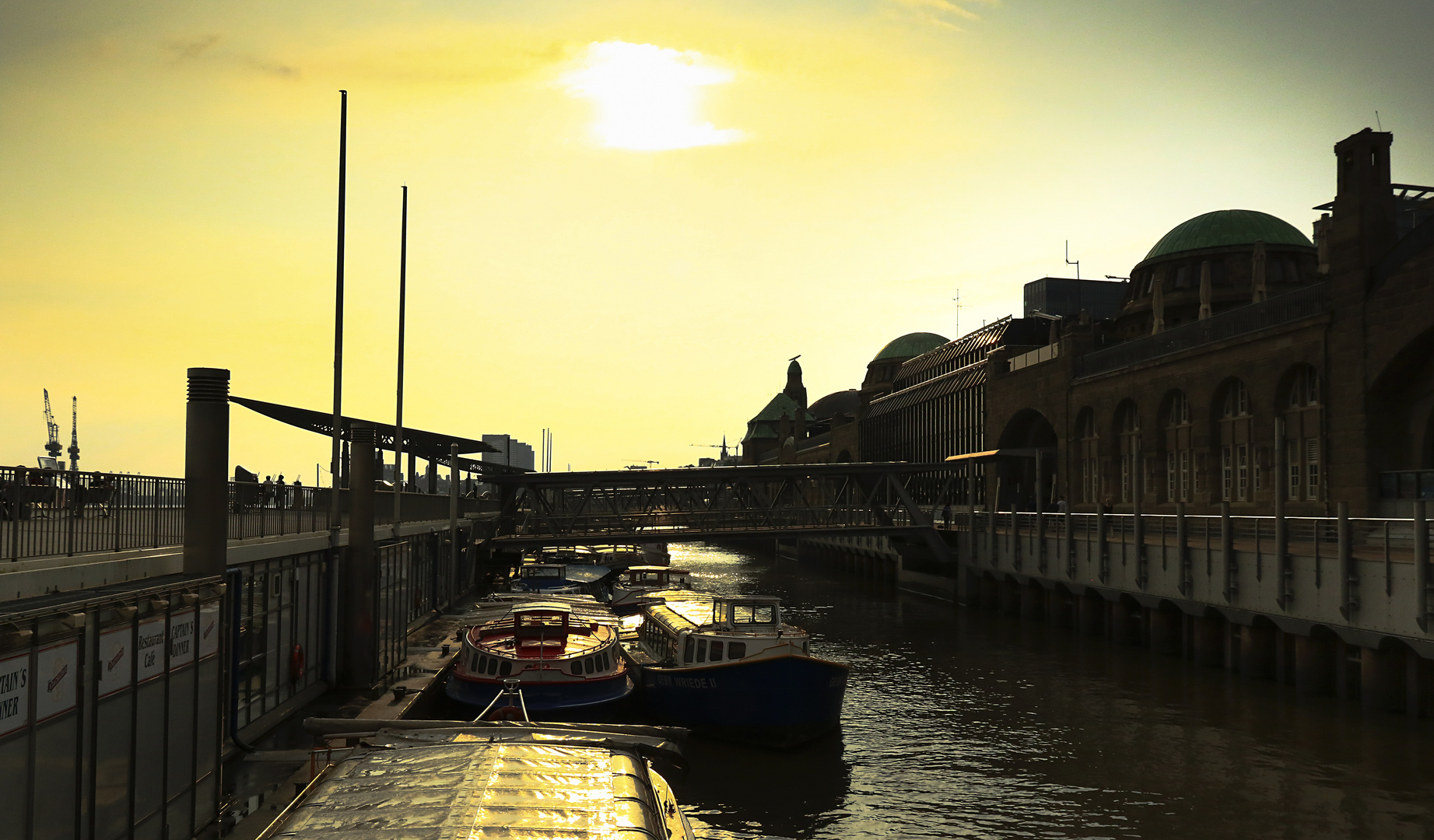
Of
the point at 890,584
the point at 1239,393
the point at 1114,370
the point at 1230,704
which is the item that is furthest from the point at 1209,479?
the point at 890,584

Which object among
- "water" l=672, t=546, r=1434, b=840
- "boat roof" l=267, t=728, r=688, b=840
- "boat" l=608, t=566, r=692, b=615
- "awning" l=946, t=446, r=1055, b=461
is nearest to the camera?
"boat roof" l=267, t=728, r=688, b=840

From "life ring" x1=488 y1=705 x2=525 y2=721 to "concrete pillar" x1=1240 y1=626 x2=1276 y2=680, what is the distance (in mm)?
25675

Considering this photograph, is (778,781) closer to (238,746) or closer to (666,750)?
(238,746)

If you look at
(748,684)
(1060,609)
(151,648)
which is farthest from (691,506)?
(151,648)

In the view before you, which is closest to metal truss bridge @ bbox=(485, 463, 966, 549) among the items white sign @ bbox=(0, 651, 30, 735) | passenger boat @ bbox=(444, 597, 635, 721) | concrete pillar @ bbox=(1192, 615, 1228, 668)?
concrete pillar @ bbox=(1192, 615, 1228, 668)

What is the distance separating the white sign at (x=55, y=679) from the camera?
39.7 ft

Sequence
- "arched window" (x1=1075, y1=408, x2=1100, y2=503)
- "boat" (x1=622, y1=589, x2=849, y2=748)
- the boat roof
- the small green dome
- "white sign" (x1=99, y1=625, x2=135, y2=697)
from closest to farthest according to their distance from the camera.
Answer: the boat roof, "white sign" (x1=99, y1=625, x2=135, y2=697), "boat" (x1=622, y1=589, x2=849, y2=748), "arched window" (x1=1075, y1=408, x2=1100, y2=503), the small green dome

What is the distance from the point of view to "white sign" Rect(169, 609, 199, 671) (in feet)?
50.6

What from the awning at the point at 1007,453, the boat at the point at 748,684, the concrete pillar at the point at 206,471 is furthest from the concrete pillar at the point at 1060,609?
the concrete pillar at the point at 206,471

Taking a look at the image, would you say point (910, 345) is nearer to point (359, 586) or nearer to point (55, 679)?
point (359, 586)

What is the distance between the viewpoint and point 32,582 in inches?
534

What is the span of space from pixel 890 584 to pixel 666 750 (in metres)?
78.1

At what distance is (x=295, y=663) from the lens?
85.9ft

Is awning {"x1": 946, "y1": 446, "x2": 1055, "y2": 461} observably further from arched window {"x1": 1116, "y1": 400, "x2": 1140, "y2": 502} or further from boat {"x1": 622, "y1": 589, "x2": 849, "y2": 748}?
boat {"x1": 622, "y1": 589, "x2": 849, "y2": 748}
